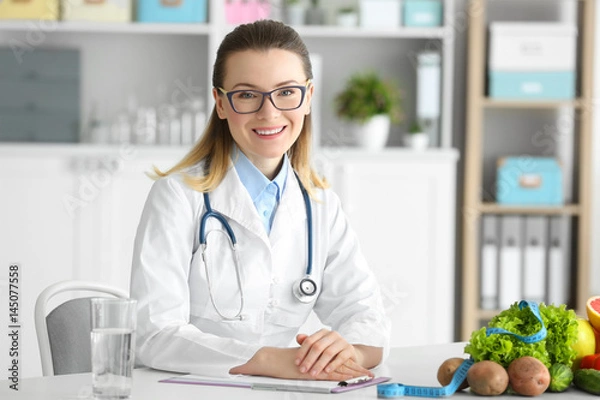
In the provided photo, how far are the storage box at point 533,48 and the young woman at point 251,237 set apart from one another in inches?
76.6

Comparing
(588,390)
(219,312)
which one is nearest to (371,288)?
(219,312)

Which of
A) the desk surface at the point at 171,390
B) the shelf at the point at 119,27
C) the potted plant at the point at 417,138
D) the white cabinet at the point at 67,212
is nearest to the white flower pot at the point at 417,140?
the potted plant at the point at 417,138

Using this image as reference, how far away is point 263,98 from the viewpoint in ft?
5.51

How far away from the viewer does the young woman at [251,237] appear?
1.61m

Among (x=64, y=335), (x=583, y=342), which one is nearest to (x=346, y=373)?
(x=583, y=342)

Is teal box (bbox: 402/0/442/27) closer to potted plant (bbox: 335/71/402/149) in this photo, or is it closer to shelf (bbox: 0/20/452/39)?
shelf (bbox: 0/20/452/39)

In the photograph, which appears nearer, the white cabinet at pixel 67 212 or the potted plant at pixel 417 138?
the white cabinet at pixel 67 212

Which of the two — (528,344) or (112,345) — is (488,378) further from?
(112,345)

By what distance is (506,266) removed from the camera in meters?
3.65

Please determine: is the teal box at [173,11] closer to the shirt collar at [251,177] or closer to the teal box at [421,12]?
the teal box at [421,12]

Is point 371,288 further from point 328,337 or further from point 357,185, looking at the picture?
point 357,185

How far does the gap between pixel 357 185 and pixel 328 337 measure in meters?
2.09

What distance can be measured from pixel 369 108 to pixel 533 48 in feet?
2.19

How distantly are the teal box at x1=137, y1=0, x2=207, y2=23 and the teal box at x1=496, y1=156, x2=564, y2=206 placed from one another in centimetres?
128
